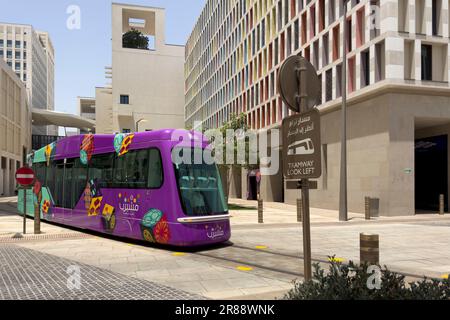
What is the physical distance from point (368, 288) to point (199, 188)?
648 centimetres

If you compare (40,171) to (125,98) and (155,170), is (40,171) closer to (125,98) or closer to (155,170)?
(155,170)

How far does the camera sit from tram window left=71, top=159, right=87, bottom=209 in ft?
42.1

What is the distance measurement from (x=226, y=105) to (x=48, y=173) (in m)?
37.2

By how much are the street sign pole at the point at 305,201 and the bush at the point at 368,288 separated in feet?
1.88

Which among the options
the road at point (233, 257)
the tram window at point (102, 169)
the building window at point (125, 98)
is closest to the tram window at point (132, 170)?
the tram window at point (102, 169)

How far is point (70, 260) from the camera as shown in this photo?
8.54 meters

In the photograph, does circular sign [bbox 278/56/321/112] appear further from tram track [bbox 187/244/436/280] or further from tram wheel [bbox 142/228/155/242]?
tram wheel [bbox 142/228/155/242]

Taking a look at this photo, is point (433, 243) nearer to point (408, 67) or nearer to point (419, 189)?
point (408, 67)

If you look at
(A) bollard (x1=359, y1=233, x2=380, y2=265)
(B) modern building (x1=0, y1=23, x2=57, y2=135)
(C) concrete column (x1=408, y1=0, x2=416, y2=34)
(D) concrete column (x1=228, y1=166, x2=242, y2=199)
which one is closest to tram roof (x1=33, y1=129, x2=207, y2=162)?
(A) bollard (x1=359, y1=233, x2=380, y2=265)

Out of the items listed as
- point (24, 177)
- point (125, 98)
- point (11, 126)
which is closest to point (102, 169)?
point (24, 177)

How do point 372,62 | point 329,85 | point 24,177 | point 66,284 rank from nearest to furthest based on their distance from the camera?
1. point 66,284
2. point 24,177
3. point 372,62
4. point 329,85

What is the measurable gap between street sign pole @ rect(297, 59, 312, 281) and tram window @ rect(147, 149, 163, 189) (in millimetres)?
5694

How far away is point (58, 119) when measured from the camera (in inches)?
3123

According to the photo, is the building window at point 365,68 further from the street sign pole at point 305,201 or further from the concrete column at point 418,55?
the street sign pole at point 305,201
